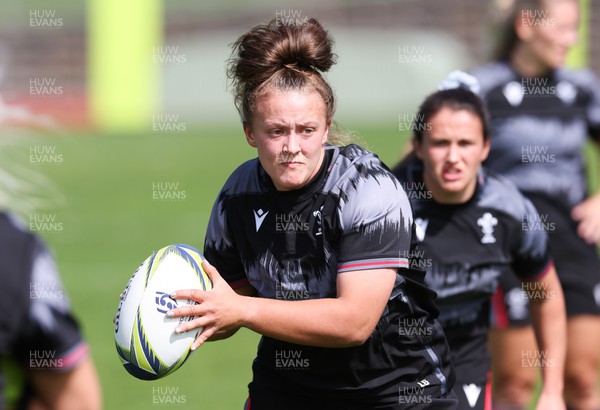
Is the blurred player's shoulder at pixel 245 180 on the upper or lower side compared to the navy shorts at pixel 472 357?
upper

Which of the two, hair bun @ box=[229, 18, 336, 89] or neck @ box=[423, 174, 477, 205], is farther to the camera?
neck @ box=[423, 174, 477, 205]

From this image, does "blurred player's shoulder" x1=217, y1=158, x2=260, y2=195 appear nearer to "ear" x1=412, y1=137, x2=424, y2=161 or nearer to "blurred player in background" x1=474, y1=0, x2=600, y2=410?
"ear" x1=412, y1=137, x2=424, y2=161

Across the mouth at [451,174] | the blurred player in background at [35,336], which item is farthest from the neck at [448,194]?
the blurred player in background at [35,336]

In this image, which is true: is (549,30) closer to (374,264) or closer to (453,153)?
(453,153)

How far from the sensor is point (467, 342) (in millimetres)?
4906

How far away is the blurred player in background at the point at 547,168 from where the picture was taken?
20.1 feet

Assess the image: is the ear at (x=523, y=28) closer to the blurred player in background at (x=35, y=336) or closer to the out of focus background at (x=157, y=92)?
the blurred player in background at (x=35, y=336)

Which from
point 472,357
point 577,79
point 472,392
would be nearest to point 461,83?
point 577,79

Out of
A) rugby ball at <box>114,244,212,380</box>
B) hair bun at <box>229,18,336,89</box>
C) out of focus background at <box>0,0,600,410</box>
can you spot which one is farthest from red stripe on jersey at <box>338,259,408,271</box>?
out of focus background at <box>0,0,600,410</box>

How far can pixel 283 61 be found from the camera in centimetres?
377

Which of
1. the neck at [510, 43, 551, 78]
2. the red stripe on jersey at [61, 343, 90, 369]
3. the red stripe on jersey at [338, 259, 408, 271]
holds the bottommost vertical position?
the red stripe on jersey at [61, 343, 90, 369]

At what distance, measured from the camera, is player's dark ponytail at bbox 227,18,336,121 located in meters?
3.73

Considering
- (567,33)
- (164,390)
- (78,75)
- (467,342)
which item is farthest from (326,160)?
(78,75)

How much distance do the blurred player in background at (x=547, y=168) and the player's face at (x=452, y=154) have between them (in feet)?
4.26
